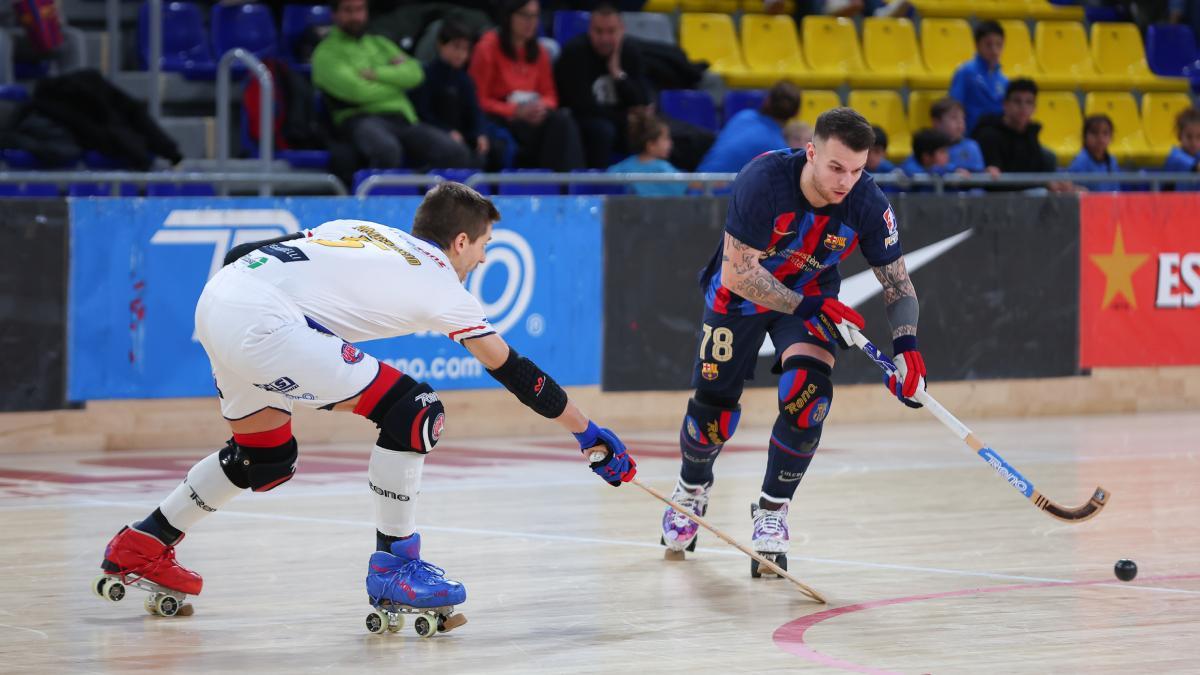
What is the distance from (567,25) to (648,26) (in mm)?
1072

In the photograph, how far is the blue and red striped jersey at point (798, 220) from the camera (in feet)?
26.8

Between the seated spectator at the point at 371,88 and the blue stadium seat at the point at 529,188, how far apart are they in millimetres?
471

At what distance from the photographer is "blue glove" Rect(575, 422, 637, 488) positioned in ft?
22.9

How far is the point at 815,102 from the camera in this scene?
1855 cm

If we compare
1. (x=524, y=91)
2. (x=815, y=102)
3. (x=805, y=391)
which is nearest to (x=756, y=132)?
(x=524, y=91)

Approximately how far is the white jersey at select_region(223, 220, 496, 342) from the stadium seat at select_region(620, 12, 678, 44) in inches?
463

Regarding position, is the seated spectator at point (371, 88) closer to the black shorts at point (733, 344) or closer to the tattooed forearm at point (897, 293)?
the black shorts at point (733, 344)

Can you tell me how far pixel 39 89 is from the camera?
46.1ft

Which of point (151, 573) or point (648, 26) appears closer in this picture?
point (151, 573)

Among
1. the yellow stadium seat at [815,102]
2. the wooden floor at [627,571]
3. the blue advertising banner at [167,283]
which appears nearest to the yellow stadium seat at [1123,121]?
the yellow stadium seat at [815,102]

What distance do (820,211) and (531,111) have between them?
316 inches

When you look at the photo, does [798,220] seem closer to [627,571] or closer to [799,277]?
[799,277]

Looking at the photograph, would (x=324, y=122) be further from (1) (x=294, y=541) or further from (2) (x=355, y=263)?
(2) (x=355, y=263)

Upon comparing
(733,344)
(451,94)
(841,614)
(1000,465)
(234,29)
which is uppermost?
(234,29)
